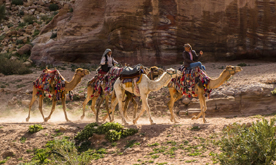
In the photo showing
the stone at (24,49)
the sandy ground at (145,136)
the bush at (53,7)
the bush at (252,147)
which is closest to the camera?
the bush at (252,147)

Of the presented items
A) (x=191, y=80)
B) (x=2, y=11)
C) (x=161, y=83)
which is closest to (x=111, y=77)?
(x=161, y=83)

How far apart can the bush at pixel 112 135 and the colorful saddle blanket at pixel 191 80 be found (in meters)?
3.25

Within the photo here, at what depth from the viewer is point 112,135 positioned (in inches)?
394

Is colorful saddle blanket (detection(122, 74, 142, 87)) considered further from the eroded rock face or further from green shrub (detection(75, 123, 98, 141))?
the eroded rock face

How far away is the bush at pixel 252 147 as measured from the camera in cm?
653

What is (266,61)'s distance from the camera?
22.6m

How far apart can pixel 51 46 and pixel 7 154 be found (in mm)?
18050

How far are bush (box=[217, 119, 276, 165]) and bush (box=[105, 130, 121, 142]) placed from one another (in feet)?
13.2

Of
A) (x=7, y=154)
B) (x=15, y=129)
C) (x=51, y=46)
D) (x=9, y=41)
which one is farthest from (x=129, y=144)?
(x=9, y=41)

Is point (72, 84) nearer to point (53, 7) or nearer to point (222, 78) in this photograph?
point (222, 78)

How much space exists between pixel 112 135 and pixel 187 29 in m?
14.8

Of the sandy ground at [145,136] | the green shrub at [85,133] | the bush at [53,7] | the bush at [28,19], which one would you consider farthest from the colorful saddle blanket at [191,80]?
the bush at [53,7]

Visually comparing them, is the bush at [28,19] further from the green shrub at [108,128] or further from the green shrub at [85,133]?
the green shrub at [108,128]

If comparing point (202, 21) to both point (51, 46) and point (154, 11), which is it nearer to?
point (154, 11)
